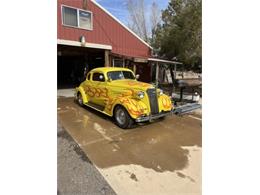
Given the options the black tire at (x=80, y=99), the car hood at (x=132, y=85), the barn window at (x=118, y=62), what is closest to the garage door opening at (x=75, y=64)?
the barn window at (x=118, y=62)

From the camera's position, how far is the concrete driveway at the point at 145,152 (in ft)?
8.84

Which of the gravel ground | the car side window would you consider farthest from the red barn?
the gravel ground

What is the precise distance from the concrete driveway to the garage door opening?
933 centimetres

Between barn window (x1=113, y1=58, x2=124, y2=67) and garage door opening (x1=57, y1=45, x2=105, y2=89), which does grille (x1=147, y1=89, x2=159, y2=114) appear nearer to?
barn window (x1=113, y1=58, x2=124, y2=67)

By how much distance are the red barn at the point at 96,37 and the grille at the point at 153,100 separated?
665 cm

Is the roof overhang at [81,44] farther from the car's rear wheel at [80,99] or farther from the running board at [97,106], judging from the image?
the running board at [97,106]

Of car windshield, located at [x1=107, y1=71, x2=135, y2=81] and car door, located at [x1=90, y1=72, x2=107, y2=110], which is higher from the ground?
car windshield, located at [x1=107, y1=71, x2=135, y2=81]

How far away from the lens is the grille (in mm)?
5109

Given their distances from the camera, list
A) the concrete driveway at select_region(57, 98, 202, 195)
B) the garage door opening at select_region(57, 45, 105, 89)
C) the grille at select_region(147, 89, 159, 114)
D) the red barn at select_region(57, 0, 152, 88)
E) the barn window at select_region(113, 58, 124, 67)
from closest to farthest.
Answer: the concrete driveway at select_region(57, 98, 202, 195) → the grille at select_region(147, 89, 159, 114) → the red barn at select_region(57, 0, 152, 88) → the barn window at select_region(113, 58, 124, 67) → the garage door opening at select_region(57, 45, 105, 89)

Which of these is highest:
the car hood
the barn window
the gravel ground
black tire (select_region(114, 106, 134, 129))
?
the barn window
